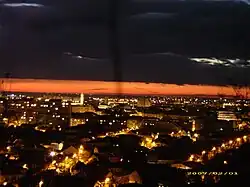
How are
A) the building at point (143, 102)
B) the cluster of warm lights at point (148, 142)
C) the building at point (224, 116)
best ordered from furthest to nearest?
the building at point (143, 102), the building at point (224, 116), the cluster of warm lights at point (148, 142)

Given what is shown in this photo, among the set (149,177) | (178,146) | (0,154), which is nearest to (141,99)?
(178,146)

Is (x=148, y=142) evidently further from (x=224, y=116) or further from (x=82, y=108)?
(x=82, y=108)

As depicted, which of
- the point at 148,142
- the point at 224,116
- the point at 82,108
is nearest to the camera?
the point at 148,142

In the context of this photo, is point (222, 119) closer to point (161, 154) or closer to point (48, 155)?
point (161, 154)

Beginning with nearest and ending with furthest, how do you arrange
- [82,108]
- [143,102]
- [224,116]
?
[224,116] < [82,108] < [143,102]

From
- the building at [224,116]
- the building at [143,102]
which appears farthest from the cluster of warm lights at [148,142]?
the building at [143,102]

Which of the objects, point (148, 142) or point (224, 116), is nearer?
point (148, 142)

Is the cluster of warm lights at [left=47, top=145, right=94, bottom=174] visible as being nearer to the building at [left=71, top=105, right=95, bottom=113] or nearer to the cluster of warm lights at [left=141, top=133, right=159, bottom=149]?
the cluster of warm lights at [left=141, top=133, right=159, bottom=149]

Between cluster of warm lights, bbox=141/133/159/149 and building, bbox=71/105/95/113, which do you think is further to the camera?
building, bbox=71/105/95/113

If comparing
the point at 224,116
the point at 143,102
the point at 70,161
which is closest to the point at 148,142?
the point at 70,161

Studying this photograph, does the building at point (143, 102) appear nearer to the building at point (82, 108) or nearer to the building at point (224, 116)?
the building at point (82, 108)

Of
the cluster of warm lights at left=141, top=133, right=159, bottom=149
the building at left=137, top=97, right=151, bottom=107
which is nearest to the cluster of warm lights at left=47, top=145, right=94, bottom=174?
the cluster of warm lights at left=141, top=133, right=159, bottom=149

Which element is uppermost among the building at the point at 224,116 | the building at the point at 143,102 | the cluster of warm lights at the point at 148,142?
the building at the point at 143,102

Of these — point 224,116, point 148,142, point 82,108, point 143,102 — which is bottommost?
point 148,142
